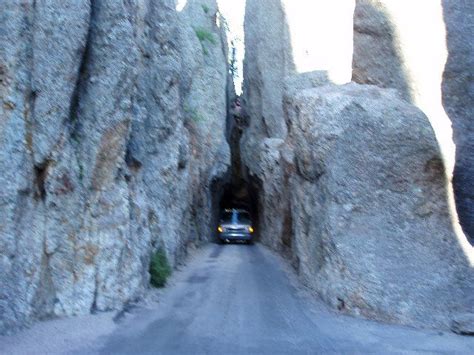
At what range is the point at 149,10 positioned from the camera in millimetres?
Result: 17234

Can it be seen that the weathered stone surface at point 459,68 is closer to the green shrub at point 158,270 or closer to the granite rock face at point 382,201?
the granite rock face at point 382,201

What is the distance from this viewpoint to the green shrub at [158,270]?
14969 mm

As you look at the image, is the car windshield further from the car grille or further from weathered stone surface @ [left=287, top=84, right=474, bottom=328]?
weathered stone surface @ [left=287, top=84, right=474, bottom=328]

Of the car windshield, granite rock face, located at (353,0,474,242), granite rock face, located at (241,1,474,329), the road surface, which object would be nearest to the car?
the car windshield

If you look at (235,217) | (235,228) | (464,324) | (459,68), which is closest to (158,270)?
(464,324)

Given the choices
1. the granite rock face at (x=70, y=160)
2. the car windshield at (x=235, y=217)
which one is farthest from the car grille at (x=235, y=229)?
the granite rock face at (x=70, y=160)

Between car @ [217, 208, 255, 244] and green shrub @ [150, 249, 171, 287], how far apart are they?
19532mm

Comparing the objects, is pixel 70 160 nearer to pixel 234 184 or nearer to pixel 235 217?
pixel 235 217

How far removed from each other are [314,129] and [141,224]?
451 cm

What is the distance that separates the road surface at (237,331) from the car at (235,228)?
2028cm

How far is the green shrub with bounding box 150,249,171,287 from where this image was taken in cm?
1497

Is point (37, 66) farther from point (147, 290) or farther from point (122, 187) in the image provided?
point (147, 290)

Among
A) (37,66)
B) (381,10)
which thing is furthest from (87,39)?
(381,10)

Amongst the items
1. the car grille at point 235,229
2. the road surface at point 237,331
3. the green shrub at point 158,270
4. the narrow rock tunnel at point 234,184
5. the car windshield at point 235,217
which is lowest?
the road surface at point 237,331
